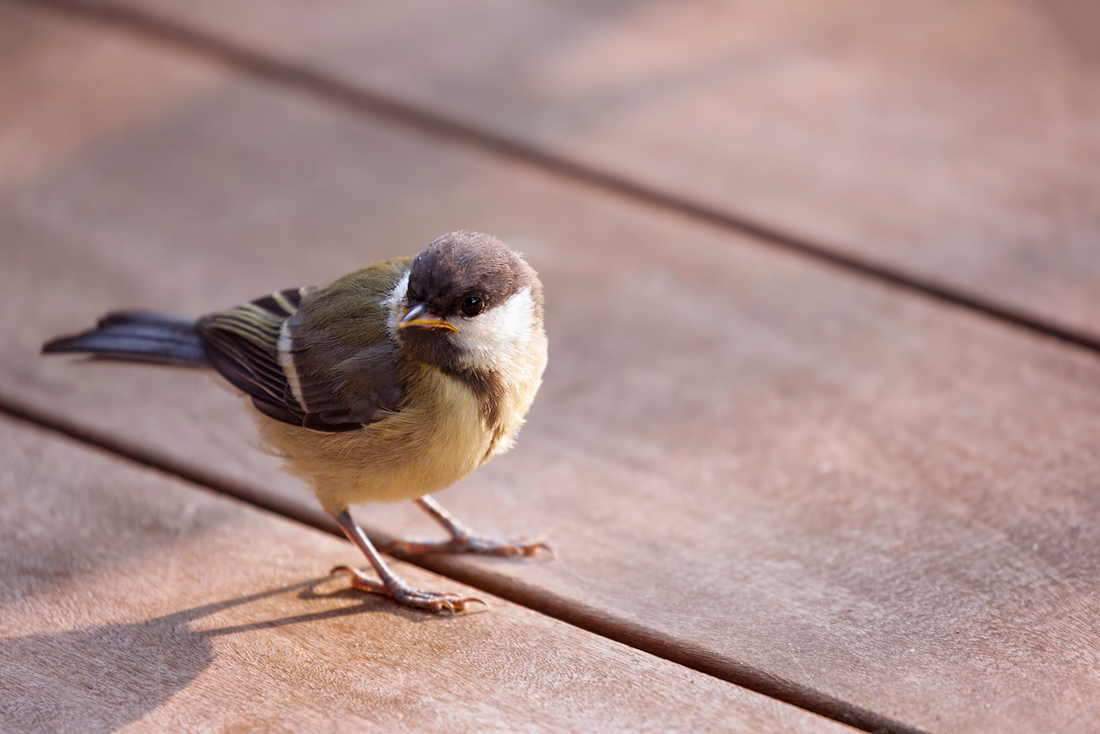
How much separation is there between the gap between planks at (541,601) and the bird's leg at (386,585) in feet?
0.28

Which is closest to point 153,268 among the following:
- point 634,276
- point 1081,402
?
point 634,276

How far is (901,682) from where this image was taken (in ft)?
5.81

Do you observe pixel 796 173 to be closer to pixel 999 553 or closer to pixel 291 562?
pixel 999 553

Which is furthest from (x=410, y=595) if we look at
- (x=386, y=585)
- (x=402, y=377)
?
(x=402, y=377)

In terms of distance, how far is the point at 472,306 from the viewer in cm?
214

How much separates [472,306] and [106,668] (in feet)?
3.15

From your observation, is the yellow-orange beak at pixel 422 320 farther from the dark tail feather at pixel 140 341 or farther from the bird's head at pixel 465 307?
the dark tail feather at pixel 140 341

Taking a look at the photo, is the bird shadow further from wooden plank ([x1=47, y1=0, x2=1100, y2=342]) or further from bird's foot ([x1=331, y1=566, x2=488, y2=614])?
wooden plank ([x1=47, y1=0, x2=1100, y2=342])

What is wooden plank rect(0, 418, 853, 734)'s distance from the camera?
1.70 m

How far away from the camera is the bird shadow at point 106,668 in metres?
1.68

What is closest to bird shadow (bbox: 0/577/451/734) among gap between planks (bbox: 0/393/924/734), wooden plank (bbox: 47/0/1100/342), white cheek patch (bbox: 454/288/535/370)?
gap between planks (bbox: 0/393/924/734)

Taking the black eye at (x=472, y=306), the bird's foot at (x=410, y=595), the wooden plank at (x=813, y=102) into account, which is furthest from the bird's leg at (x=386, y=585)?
the wooden plank at (x=813, y=102)

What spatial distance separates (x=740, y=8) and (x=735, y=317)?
1910 millimetres

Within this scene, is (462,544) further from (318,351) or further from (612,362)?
(612,362)
